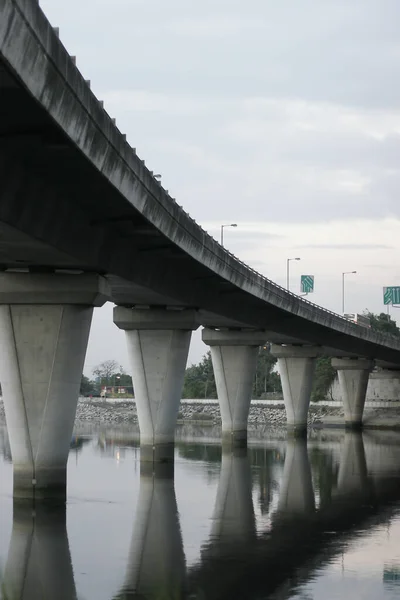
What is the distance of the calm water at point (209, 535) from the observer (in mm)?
24656

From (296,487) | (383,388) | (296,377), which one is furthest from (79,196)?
(383,388)

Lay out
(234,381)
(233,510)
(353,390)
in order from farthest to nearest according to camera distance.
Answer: (353,390) < (234,381) < (233,510)

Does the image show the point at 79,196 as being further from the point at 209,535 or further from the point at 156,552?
the point at 209,535

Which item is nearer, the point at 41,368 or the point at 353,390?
the point at 41,368

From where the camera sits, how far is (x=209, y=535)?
106 ft

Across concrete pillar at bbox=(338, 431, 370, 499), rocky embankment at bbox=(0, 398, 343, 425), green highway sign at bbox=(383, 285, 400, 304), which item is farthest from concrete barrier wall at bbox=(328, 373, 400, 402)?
concrete pillar at bbox=(338, 431, 370, 499)

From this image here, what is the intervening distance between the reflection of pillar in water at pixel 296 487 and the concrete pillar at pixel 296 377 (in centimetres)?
2006

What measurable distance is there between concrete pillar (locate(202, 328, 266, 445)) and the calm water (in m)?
16.0

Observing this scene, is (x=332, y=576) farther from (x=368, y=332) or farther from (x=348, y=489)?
(x=368, y=332)

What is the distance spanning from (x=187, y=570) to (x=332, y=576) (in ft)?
11.6

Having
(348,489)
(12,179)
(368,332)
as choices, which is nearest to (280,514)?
(348,489)

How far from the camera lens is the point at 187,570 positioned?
26.4 m

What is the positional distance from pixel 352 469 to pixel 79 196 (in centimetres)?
3072

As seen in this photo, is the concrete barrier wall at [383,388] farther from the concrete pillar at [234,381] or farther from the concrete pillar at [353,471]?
the concrete pillar at [234,381]
